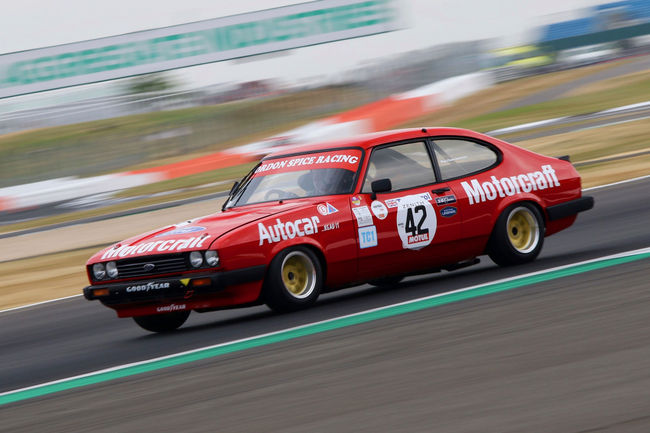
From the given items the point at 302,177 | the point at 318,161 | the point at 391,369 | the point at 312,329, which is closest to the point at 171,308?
the point at 312,329

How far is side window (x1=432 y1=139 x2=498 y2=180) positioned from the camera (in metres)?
8.57

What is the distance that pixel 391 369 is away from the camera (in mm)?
5297

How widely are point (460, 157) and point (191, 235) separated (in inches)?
101

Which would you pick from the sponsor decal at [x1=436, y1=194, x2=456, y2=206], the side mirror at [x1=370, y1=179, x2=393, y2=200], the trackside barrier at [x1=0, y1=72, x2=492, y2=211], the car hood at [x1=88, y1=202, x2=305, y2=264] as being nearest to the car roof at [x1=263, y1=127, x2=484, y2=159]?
the side mirror at [x1=370, y1=179, x2=393, y2=200]

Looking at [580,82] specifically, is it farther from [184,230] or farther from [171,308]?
[171,308]

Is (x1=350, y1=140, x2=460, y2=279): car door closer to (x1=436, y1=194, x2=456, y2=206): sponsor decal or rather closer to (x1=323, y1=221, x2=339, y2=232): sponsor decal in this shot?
(x1=436, y1=194, x2=456, y2=206): sponsor decal

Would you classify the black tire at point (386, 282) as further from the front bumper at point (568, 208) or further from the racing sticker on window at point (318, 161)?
the front bumper at point (568, 208)

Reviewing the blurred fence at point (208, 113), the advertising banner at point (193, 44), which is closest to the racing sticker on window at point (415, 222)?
the blurred fence at point (208, 113)

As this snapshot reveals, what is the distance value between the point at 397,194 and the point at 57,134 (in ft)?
92.8

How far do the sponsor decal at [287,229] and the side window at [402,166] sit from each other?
30.0 inches

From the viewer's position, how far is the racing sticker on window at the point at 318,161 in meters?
8.20

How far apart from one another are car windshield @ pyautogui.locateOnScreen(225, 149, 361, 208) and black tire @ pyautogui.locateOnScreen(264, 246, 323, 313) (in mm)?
698

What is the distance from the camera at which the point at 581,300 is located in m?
6.60

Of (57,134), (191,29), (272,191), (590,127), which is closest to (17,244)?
(272,191)
